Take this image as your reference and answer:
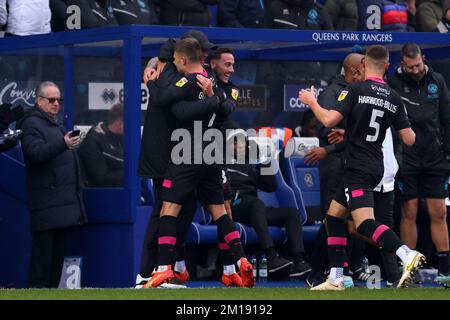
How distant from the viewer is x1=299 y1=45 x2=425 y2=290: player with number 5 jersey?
11.4m

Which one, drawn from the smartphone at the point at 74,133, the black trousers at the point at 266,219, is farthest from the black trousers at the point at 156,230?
the black trousers at the point at 266,219

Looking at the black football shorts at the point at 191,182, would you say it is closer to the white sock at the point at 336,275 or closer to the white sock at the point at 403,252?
the white sock at the point at 336,275

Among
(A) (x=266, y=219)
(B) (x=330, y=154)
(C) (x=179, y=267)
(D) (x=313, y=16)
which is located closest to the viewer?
(C) (x=179, y=267)

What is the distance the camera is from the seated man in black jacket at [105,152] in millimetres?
13828

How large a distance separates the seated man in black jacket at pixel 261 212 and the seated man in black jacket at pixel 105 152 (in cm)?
106

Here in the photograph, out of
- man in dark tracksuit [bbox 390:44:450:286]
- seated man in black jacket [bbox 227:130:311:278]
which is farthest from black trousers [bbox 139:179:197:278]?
man in dark tracksuit [bbox 390:44:450:286]

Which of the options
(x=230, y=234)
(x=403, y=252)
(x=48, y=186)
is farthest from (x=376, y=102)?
(x=48, y=186)

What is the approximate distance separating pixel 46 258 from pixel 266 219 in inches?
86.4

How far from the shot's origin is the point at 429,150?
1437cm

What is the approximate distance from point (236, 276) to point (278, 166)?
10.1 ft

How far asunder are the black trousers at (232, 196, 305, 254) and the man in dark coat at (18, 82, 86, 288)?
A: 62.5 inches

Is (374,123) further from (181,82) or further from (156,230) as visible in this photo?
(156,230)

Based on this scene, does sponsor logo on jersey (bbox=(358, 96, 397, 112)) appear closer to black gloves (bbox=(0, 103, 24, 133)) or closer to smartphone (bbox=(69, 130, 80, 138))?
smartphone (bbox=(69, 130, 80, 138))
